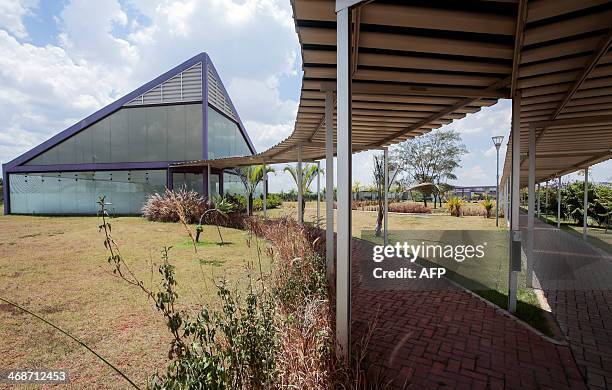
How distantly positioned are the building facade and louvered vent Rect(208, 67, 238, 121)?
0.86 meters

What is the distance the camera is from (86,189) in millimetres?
20719

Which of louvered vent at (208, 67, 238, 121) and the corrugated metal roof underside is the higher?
louvered vent at (208, 67, 238, 121)

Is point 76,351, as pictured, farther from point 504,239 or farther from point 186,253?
point 504,239

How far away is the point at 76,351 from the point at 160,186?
1897cm

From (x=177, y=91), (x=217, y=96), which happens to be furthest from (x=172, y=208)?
(x=217, y=96)

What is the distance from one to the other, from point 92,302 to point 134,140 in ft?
62.4

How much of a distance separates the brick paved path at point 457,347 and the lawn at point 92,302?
5.89ft

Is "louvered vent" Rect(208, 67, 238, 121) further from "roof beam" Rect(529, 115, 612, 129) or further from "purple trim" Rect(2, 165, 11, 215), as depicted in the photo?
"roof beam" Rect(529, 115, 612, 129)

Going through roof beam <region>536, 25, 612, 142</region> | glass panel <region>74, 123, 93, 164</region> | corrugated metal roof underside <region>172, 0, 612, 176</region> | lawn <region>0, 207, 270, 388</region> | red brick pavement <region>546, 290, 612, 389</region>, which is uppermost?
glass panel <region>74, 123, 93, 164</region>

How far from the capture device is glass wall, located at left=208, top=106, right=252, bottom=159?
22375mm

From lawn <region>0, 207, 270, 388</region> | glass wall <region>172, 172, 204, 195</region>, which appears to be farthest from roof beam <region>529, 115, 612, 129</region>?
glass wall <region>172, 172, 204, 195</region>

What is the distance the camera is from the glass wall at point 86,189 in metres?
20.5

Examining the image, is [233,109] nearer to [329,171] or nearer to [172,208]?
[172,208]

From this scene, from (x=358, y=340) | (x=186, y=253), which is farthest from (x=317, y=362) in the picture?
(x=186, y=253)
